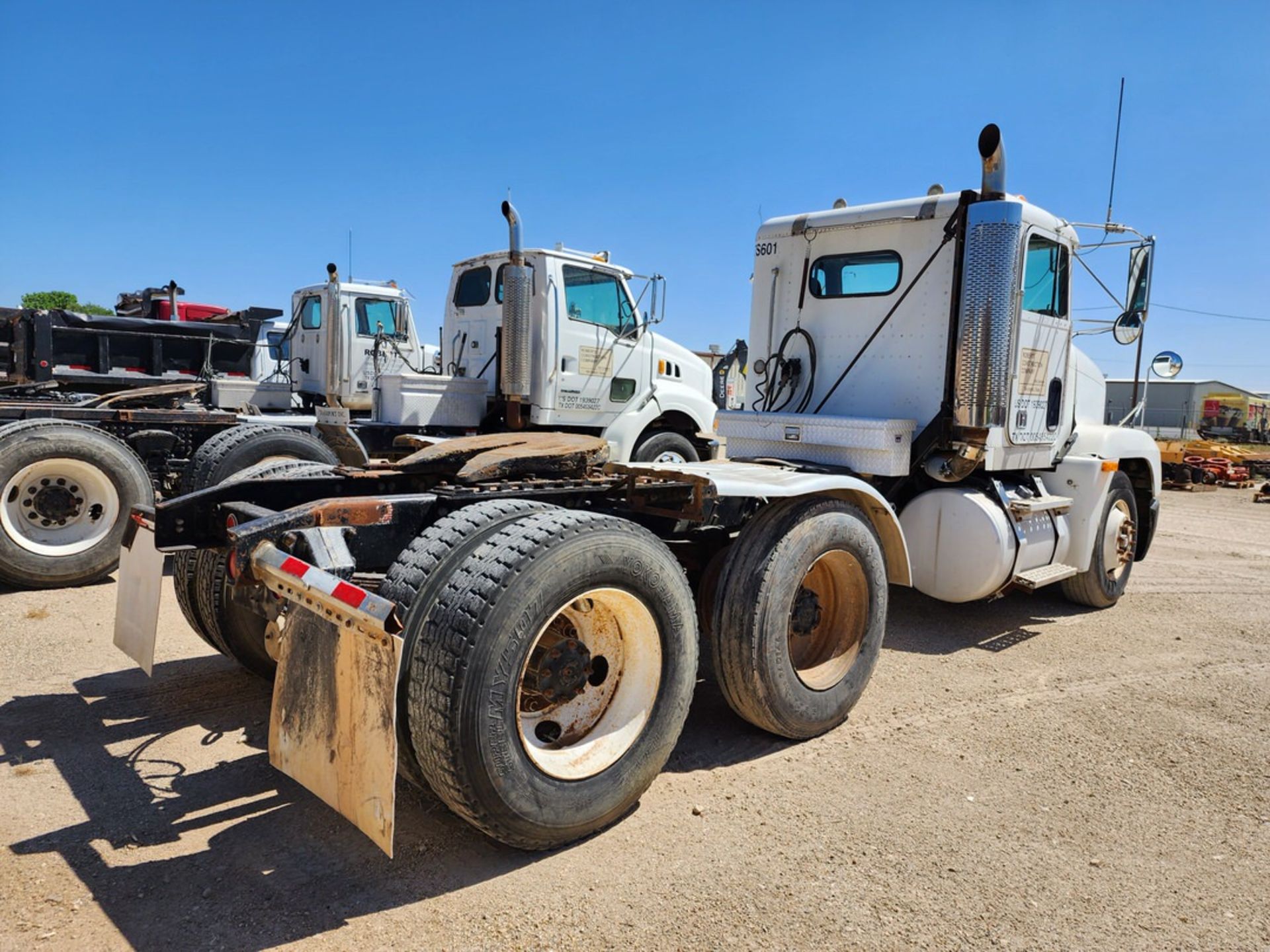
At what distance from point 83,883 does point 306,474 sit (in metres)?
1.75

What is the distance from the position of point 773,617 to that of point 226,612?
263 cm

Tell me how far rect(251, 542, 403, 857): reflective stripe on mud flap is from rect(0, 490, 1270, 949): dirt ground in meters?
0.36

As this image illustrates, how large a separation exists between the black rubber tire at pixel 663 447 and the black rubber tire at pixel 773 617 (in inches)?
202

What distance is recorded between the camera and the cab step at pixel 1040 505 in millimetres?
6102

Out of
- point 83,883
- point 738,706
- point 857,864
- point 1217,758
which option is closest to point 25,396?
point 83,883

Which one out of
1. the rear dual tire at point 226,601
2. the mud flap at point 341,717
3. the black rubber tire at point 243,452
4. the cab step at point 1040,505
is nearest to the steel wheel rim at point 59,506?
the black rubber tire at point 243,452

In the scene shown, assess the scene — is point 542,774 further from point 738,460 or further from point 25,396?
point 25,396

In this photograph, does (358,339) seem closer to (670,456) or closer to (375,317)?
(375,317)

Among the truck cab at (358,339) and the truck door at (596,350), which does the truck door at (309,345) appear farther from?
the truck door at (596,350)

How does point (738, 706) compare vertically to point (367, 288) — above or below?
below

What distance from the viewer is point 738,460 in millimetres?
6199

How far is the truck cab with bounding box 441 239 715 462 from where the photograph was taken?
8828mm

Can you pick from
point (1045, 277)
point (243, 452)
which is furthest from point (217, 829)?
point (1045, 277)

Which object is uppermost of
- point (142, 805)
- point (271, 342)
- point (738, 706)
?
point (271, 342)
